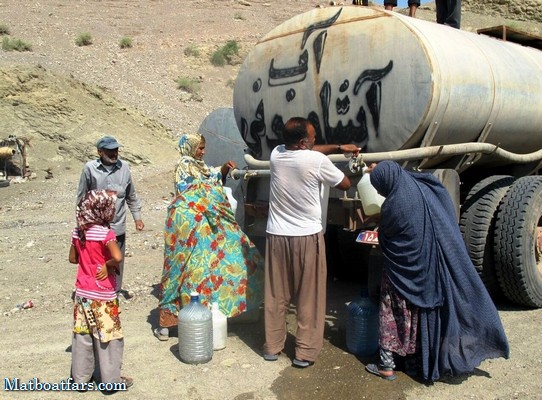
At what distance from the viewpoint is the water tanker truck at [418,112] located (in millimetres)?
3988

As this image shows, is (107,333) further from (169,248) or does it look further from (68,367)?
(169,248)

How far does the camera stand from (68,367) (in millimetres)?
3885

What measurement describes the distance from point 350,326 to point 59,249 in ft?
15.6

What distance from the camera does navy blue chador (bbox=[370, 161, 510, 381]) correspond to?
11.4ft

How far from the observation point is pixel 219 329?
13.7 ft

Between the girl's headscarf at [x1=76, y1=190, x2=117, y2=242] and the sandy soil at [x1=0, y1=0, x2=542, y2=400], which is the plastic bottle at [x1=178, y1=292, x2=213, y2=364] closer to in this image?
the sandy soil at [x1=0, y1=0, x2=542, y2=400]

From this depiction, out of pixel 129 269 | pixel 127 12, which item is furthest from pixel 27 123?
pixel 127 12

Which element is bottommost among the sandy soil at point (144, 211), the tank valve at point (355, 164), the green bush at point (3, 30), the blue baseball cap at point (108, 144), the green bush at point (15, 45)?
the sandy soil at point (144, 211)

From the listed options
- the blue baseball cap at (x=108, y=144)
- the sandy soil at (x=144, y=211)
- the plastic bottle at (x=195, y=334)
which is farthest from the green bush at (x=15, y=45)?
the plastic bottle at (x=195, y=334)

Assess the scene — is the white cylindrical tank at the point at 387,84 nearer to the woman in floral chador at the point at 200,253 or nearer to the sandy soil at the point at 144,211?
the woman in floral chador at the point at 200,253

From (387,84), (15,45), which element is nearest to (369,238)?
(387,84)

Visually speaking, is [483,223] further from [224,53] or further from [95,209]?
[224,53]

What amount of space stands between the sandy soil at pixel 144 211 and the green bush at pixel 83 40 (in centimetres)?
32

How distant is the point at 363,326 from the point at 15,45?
23538 mm
